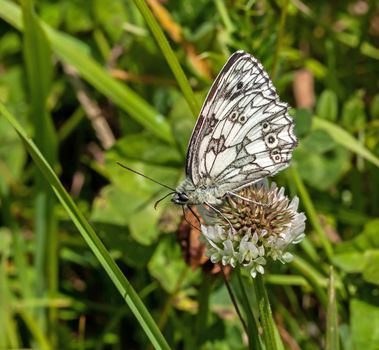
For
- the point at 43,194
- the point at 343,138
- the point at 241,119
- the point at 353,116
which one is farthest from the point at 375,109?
the point at 43,194

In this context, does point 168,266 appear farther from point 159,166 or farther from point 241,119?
point 241,119

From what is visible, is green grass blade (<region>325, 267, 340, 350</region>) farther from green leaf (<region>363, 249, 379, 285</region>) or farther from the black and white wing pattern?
green leaf (<region>363, 249, 379, 285</region>)

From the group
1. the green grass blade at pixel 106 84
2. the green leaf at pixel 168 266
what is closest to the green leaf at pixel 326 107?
the green grass blade at pixel 106 84

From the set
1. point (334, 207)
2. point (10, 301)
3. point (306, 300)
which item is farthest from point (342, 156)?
point (10, 301)

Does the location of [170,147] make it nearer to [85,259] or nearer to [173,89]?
[173,89]

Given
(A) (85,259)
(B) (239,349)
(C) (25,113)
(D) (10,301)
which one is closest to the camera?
(B) (239,349)

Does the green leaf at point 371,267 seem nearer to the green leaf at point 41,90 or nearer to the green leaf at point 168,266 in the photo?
the green leaf at point 168,266
